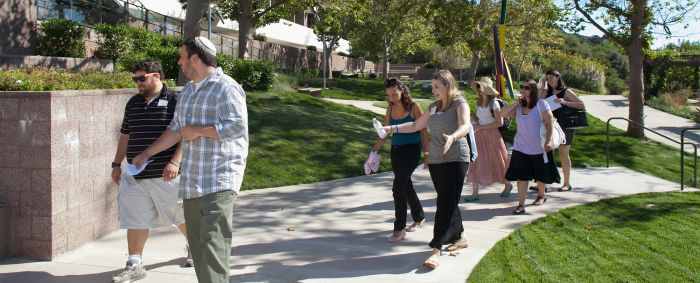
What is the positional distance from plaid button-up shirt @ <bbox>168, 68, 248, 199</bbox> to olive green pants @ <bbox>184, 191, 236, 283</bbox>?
6 centimetres

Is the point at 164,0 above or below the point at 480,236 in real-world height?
above

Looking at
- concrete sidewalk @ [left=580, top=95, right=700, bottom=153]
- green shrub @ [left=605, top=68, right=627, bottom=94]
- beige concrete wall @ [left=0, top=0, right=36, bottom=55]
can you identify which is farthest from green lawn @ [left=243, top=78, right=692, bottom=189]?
green shrub @ [left=605, top=68, right=627, bottom=94]

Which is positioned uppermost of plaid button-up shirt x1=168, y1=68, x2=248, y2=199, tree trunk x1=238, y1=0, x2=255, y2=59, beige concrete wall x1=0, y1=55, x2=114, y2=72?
tree trunk x1=238, y1=0, x2=255, y2=59

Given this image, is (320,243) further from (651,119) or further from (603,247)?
(651,119)

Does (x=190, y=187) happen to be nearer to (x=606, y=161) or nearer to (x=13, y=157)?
(x=13, y=157)

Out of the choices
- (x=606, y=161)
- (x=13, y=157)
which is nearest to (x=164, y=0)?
(x=606, y=161)

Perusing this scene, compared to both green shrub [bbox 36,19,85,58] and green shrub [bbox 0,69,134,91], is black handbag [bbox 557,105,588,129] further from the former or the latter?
green shrub [bbox 36,19,85,58]

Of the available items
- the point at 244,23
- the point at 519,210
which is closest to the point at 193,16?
the point at 519,210

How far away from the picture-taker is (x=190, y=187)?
3979 mm

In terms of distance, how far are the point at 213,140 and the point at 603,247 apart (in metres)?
4.18

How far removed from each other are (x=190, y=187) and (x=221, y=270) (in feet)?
1.70

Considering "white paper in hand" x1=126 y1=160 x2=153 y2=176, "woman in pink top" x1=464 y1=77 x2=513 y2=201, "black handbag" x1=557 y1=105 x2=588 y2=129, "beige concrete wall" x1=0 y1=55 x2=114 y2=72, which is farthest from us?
"beige concrete wall" x1=0 y1=55 x2=114 y2=72

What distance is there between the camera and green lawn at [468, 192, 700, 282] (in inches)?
220

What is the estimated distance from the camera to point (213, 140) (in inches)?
157
